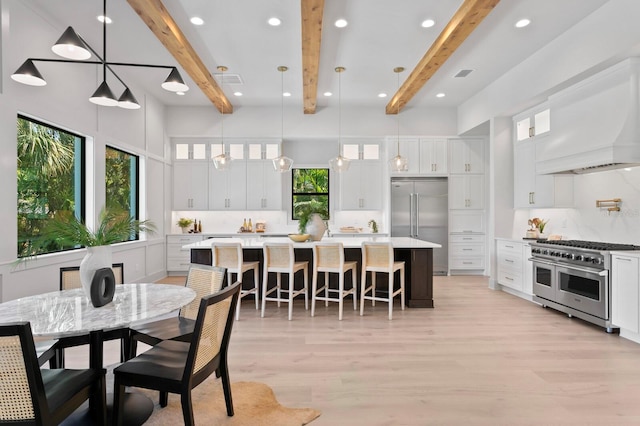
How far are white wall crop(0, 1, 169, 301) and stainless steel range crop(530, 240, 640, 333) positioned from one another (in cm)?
583

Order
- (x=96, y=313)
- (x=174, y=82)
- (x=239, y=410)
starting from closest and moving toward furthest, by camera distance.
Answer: (x=96, y=313)
(x=239, y=410)
(x=174, y=82)

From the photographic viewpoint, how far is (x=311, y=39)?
397 centimetres

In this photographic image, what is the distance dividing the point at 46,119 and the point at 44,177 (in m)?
Answer: 0.65

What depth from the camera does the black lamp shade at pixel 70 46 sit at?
214 cm

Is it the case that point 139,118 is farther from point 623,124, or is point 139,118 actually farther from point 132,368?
point 623,124

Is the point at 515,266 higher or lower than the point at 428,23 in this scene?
lower

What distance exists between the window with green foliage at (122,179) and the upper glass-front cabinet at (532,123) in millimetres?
6007

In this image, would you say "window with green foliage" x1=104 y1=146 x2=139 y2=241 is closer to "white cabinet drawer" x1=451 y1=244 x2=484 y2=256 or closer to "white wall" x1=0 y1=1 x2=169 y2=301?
"white wall" x1=0 y1=1 x2=169 y2=301

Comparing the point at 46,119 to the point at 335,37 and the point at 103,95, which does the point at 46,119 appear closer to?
the point at 103,95

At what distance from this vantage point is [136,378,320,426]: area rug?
2.13 m

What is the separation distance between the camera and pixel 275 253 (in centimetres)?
430

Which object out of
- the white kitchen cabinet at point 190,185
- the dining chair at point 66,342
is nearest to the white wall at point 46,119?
the dining chair at point 66,342

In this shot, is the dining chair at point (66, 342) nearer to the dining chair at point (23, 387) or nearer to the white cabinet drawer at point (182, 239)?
the dining chair at point (23, 387)

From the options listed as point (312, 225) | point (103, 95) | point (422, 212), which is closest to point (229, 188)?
point (312, 225)
